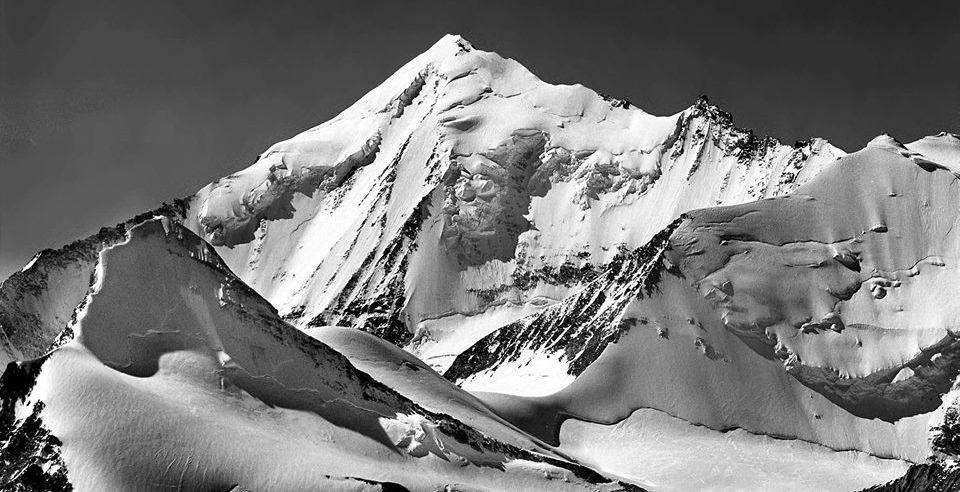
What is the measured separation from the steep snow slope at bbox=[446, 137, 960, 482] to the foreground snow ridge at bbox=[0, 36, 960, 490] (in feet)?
0.65

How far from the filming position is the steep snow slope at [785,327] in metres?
113

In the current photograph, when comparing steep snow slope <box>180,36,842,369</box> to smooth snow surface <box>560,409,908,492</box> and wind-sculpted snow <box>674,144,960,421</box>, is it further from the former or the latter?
smooth snow surface <box>560,409,908,492</box>

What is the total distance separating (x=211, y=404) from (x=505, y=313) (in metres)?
85.8

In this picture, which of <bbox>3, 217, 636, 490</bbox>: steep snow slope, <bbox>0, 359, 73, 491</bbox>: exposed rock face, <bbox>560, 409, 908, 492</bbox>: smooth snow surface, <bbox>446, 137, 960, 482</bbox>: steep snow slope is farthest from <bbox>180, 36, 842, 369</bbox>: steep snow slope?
<bbox>0, 359, 73, 491</bbox>: exposed rock face

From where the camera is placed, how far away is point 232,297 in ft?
255

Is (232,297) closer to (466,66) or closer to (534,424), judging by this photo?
(534,424)

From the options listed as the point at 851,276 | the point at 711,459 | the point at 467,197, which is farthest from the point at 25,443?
the point at 467,197

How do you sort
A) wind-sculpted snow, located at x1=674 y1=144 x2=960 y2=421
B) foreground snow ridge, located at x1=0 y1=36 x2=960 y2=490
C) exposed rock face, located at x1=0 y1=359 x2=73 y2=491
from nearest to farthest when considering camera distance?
exposed rock face, located at x1=0 y1=359 x2=73 y2=491 < foreground snow ridge, located at x1=0 y1=36 x2=960 y2=490 < wind-sculpted snow, located at x1=674 y1=144 x2=960 y2=421

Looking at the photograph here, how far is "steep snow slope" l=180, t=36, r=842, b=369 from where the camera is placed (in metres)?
157

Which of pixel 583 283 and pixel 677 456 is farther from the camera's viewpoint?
pixel 583 283

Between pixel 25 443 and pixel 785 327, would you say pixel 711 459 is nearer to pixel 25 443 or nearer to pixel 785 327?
pixel 785 327

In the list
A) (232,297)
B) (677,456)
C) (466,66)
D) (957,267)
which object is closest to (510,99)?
(466,66)

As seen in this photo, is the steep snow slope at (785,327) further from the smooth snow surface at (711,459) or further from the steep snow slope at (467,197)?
the steep snow slope at (467,197)

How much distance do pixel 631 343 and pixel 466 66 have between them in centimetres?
7596
